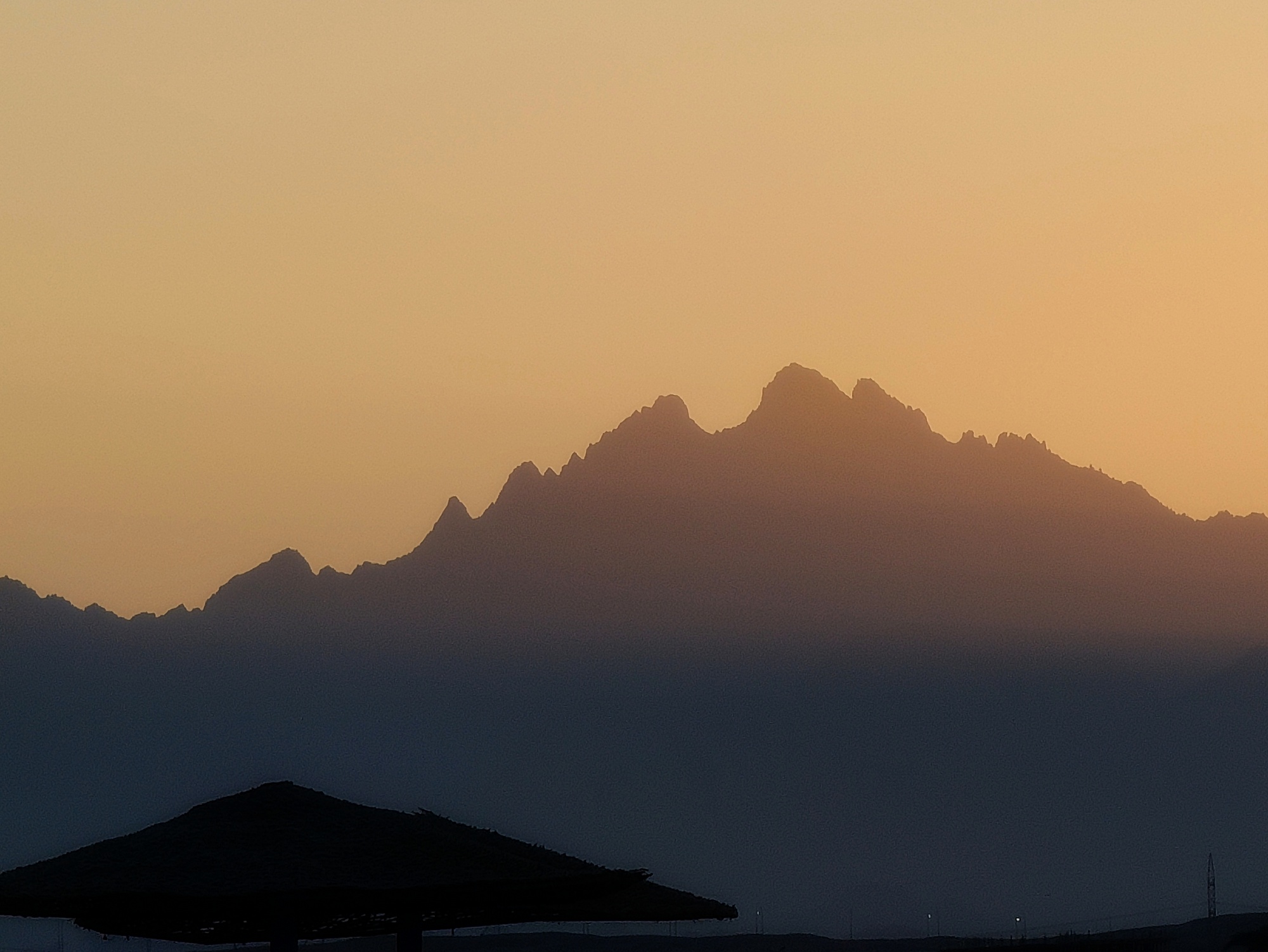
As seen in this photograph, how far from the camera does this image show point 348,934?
53.1 meters

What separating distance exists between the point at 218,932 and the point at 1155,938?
87959mm

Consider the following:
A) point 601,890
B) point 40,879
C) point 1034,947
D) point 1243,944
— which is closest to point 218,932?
point 40,879

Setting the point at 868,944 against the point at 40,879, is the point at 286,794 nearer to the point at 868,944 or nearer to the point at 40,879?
the point at 40,879

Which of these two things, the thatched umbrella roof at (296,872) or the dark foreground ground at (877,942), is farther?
the dark foreground ground at (877,942)

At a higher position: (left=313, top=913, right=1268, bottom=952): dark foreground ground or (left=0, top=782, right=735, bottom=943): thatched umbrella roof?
(left=0, top=782, right=735, bottom=943): thatched umbrella roof

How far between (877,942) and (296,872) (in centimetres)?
11722

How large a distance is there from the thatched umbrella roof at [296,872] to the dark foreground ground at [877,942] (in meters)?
73.5

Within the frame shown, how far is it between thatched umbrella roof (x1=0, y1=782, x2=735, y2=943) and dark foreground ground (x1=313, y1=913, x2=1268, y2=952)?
2895 inches

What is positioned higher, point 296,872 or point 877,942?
point 296,872

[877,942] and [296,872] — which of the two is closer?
[296,872]

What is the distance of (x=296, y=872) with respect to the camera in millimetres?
42656

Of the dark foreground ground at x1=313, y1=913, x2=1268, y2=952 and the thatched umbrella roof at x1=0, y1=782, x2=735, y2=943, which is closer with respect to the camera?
the thatched umbrella roof at x1=0, y1=782, x2=735, y2=943

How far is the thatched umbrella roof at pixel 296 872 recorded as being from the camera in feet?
139

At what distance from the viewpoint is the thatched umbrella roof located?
4241 centimetres
